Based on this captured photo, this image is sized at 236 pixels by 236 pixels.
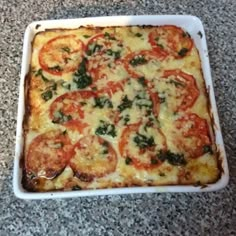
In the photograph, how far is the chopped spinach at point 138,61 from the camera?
3.53 ft

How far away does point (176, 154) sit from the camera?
3.13 feet

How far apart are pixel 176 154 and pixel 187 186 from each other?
8 centimetres

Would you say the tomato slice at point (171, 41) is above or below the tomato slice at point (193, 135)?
above

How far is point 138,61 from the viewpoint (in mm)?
1075

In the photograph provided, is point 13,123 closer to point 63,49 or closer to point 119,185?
point 63,49

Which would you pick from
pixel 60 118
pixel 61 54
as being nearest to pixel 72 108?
pixel 60 118

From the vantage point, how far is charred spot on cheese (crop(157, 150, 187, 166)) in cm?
95

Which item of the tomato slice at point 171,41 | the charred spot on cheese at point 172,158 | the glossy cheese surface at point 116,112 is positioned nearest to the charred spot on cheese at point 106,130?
the glossy cheese surface at point 116,112

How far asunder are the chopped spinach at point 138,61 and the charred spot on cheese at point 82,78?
0.11 meters

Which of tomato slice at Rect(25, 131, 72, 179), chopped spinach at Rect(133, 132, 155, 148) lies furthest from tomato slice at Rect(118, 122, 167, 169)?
tomato slice at Rect(25, 131, 72, 179)

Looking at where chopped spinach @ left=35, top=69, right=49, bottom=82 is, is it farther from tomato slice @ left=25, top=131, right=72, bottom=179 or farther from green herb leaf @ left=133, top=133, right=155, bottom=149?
green herb leaf @ left=133, top=133, right=155, bottom=149

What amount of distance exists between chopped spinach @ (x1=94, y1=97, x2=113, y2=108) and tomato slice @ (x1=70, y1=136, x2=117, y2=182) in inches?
3.2

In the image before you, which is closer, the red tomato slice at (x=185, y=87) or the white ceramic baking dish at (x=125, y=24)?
the white ceramic baking dish at (x=125, y=24)

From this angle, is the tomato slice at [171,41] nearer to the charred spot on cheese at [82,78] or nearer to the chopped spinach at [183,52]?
the chopped spinach at [183,52]
